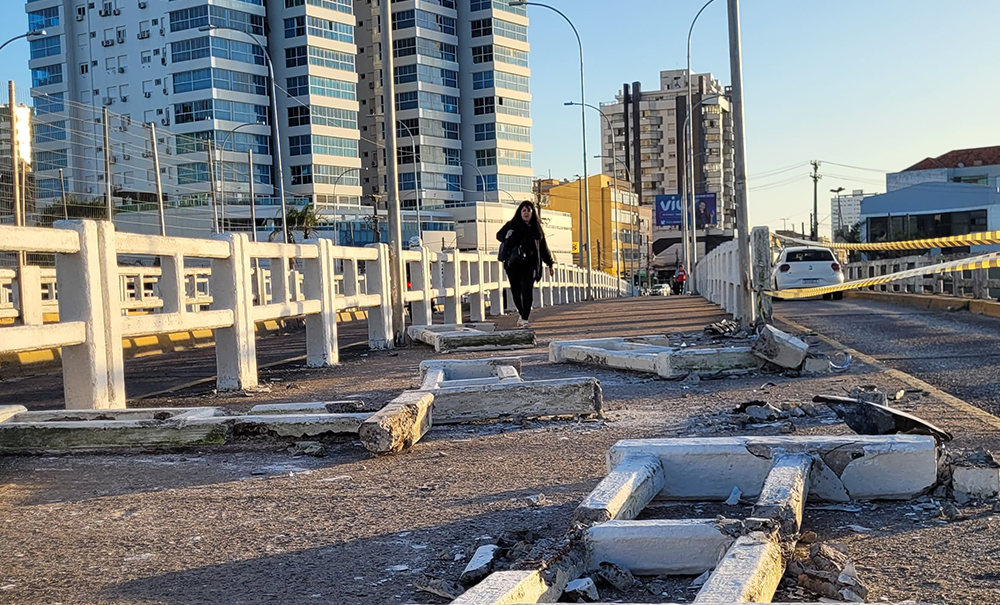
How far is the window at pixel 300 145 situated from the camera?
287 feet

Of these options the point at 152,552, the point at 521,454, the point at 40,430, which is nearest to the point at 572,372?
the point at 521,454

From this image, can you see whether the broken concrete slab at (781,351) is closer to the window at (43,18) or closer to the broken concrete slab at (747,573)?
→ the broken concrete slab at (747,573)

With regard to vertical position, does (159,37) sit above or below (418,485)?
above

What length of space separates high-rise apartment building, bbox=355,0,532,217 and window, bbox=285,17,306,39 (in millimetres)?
11800

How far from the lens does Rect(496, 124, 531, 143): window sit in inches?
4104

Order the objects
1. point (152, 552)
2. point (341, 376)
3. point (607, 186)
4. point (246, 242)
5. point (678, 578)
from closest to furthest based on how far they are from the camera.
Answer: point (678, 578), point (152, 552), point (246, 242), point (341, 376), point (607, 186)

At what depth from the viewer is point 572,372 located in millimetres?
9570

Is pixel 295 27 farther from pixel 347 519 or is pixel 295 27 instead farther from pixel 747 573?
pixel 747 573

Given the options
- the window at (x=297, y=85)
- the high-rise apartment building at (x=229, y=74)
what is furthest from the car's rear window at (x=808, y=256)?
the window at (x=297, y=85)

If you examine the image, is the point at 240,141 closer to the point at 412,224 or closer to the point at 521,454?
the point at 412,224

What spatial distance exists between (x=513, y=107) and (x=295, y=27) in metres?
25.9

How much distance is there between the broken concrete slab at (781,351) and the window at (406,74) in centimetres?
9340

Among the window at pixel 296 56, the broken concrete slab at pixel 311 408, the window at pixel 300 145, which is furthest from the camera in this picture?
the window at pixel 296 56

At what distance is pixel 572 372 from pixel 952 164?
111 m
